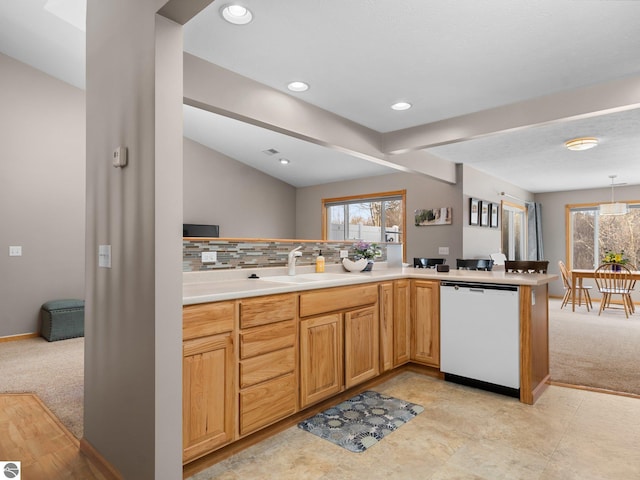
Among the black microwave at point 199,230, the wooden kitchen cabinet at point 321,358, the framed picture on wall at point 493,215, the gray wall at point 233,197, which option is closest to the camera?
the wooden kitchen cabinet at point 321,358

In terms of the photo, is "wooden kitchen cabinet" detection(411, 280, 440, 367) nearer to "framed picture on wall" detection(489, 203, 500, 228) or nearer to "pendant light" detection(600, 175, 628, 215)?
"framed picture on wall" detection(489, 203, 500, 228)

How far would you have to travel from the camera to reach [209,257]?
2.65 metres

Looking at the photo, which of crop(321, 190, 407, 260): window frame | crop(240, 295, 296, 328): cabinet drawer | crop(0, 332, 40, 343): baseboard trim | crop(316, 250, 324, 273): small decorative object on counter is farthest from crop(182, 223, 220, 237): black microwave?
crop(240, 295, 296, 328): cabinet drawer

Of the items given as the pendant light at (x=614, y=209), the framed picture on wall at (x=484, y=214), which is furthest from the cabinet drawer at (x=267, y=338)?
the pendant light at (x=614, y=209)

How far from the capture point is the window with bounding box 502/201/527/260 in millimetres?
7645

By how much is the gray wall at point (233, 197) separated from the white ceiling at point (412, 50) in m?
2.62

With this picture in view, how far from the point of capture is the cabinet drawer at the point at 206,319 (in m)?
1.78

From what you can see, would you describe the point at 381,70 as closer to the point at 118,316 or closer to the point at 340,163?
the point at 118,316

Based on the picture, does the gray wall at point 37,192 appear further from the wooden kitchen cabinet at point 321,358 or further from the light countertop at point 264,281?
the wooden kitchen cabinet at point 321,358

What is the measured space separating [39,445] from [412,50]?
3314 mm

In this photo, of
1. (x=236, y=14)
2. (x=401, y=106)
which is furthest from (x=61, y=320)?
(x=401, y=106)

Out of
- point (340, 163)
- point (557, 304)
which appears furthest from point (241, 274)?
point (557, 304)

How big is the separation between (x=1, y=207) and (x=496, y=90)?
549 cm

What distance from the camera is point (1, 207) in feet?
14.9
